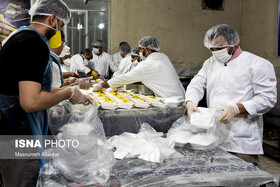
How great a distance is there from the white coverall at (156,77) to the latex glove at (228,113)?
5.12 ft

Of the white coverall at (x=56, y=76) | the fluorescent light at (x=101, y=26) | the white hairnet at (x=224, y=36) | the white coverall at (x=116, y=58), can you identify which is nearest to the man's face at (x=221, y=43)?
the white hairnet at (x=224, y=36)

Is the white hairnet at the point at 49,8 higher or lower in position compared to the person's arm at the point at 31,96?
higher

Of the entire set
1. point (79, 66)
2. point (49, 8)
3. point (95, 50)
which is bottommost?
point (79, 66)

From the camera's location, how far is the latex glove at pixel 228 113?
177 cm

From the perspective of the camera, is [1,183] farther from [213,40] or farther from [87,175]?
[213,40]

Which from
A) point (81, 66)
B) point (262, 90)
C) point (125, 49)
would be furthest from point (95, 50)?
point (262, 90)

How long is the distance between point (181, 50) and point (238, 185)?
6.13 m

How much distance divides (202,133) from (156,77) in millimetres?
1732

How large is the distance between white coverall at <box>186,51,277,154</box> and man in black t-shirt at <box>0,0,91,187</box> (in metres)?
1.27

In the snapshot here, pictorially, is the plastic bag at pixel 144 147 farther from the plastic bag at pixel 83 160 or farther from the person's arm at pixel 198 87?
the person's arm at pixel 198 87

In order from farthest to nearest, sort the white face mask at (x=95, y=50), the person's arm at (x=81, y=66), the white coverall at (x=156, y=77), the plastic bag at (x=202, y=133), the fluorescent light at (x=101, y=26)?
the fluorescent light at (x=101, y=26), the white face mask at (x=95, y=50), the person's arm at (x=81, y=66), the white coverall at (x=156, y=77), the plastic bag at (x=202, y=133)

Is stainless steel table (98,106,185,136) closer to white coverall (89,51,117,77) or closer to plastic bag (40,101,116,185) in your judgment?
plastic bag (40,101,116,185)

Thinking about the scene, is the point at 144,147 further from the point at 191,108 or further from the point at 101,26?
the point at 101,26

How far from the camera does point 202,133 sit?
5.95 ft
